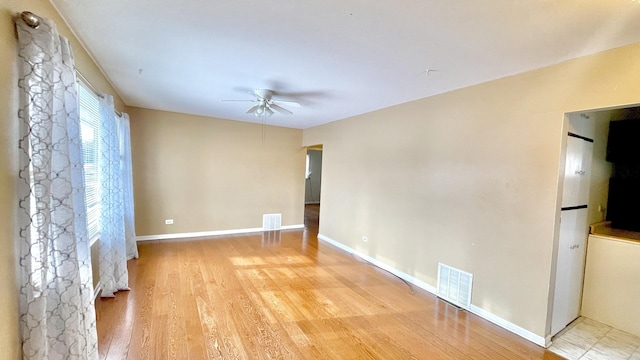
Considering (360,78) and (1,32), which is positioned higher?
(360,78)

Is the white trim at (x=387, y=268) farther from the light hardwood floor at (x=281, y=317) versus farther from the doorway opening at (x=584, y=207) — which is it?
the doorway opening at (x=584, y=207)

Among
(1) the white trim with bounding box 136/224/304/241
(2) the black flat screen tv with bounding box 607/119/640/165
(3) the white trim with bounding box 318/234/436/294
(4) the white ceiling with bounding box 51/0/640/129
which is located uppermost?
(4) the white ceiling with bounding box 51/0/640/129

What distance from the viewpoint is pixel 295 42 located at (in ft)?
6.94

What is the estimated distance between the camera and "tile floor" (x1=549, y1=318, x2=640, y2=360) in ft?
7.52

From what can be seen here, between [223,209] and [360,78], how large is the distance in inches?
167

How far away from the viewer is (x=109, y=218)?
9.80 feet

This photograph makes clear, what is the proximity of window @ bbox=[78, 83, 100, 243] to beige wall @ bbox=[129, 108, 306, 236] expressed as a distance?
2.13 meters

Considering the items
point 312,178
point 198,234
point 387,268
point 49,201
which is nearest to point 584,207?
point 387,268

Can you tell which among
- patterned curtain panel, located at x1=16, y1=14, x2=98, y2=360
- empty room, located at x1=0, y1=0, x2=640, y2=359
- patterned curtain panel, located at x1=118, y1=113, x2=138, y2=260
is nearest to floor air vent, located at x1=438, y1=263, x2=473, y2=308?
empty room, located at x1=0, y1=0, x2=640, y2=359

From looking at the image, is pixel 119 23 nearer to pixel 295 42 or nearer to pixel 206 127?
pixel 295 42

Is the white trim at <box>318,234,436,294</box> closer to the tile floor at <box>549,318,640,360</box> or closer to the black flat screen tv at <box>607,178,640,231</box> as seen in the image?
the tile floor at <box>549,318,640,360</box>

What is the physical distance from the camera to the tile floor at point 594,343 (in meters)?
2.29

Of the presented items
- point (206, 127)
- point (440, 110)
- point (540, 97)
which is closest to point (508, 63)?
point (540, 97)

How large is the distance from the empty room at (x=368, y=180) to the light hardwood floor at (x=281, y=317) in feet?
0.08
